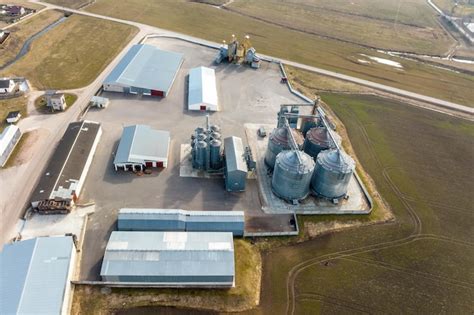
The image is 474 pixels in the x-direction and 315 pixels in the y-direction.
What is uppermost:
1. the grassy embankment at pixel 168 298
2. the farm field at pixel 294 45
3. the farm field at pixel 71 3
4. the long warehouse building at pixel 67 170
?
the farm field at pixel 71 3

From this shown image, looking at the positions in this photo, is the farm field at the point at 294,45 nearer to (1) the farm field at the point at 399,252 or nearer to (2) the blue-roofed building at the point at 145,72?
(2) the blue-roofed building at the point at 145,72

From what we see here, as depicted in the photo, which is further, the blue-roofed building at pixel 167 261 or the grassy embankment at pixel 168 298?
the blue-roofed building at pixel 167 261

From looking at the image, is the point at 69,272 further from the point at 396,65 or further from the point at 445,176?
the point at 396,65

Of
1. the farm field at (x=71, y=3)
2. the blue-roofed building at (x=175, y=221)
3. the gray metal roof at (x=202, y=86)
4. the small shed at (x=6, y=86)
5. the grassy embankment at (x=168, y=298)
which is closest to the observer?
the grassy embankment at (x=168, y=298)

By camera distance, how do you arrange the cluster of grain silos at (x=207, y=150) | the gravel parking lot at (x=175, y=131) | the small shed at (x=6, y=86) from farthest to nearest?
the small shed at (x=6, y=86) → the cluster of grain silos at (x=207, y=150) → the gravel parking lot at (x=175, y=131)

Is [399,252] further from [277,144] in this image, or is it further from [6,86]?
[6,86]

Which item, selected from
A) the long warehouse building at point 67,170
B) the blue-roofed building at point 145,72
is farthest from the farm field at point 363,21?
the long warehouse building at point 67,170

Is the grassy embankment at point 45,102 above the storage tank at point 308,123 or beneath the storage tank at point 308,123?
beneath
